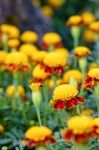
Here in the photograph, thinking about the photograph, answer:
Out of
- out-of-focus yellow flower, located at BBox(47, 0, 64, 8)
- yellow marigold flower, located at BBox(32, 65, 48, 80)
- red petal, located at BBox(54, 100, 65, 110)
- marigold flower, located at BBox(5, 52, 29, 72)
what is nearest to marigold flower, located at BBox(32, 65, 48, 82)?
yellow marigold flower, located at BBox(32, 65, 48, 80)

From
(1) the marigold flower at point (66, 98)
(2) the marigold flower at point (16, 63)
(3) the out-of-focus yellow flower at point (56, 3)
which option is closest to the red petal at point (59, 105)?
(1) the marigold flower at point (66, 98)

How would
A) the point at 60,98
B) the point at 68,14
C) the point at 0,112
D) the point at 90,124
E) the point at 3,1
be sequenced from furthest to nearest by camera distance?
1. the point at 68,14
2. the point at 3,1
3. the point at 0,112
4. the point at 60,98
5. the point at 90,124

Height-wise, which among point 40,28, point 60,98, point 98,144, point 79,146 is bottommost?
point 79,146

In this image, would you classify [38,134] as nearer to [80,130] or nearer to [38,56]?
[80,130]

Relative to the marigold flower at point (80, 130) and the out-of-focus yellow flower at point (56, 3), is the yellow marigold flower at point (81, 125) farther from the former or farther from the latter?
the out-of-focus yellow flower at point (56, 3)

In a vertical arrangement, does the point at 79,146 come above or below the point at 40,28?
below

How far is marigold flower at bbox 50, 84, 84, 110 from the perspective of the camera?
170 centimetres

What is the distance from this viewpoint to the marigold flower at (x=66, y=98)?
1.70m

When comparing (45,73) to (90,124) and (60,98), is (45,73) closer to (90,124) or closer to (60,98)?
(60,98)

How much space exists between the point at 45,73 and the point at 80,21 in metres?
0.71

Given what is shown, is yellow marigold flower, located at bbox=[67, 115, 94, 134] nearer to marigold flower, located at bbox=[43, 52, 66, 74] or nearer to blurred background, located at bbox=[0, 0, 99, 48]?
marigold flower, located at bbox=[43, 52, 66, 74]

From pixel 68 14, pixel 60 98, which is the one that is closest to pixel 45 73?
pixel 60 98

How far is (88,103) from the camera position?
2.47 m

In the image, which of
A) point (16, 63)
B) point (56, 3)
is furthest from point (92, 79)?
point (56, 3)
